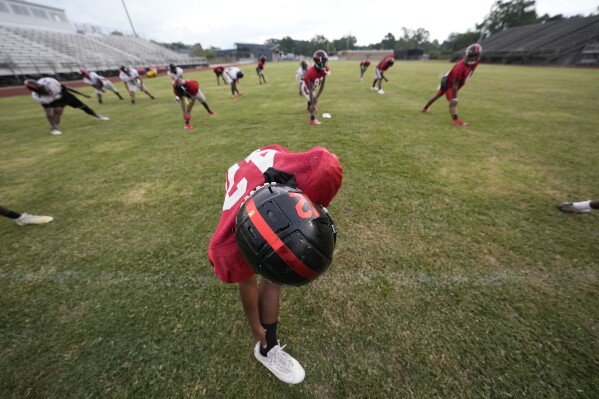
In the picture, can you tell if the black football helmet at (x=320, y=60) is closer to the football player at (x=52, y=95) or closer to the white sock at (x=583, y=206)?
the white sock at (x=583, y=206)

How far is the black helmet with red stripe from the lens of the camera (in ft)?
3.91

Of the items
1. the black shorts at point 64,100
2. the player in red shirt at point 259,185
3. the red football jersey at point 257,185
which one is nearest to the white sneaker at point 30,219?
the player in red shirt at point 259,185

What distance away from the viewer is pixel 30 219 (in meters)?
3.62

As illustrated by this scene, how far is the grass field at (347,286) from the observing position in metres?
1.89

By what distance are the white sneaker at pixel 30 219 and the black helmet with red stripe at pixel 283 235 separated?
13.6 ft

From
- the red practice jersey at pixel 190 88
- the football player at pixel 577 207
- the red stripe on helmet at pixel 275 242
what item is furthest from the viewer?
the red practice jersey at pixel 190 88

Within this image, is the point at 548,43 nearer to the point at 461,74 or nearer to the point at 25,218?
the point at 461,74

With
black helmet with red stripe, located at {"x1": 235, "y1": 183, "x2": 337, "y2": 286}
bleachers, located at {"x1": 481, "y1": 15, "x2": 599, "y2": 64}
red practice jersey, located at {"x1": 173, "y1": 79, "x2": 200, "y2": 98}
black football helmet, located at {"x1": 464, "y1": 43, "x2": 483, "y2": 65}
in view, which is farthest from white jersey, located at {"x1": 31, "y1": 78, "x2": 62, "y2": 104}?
bleachers, located at {"x1": 481, "y1": 15, "x2": 599, "y2": 64}

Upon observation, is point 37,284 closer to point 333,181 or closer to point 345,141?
point 333,181

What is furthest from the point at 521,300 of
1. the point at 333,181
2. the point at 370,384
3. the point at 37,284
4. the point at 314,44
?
the point at 314,44

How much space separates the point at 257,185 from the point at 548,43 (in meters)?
53.9

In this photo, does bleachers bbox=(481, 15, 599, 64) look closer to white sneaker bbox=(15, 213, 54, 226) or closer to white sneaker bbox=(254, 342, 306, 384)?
white sneaker bbox=(254, 342, 306, 384)

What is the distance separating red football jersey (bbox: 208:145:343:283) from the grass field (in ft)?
3.27

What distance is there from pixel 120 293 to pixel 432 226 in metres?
3.65
